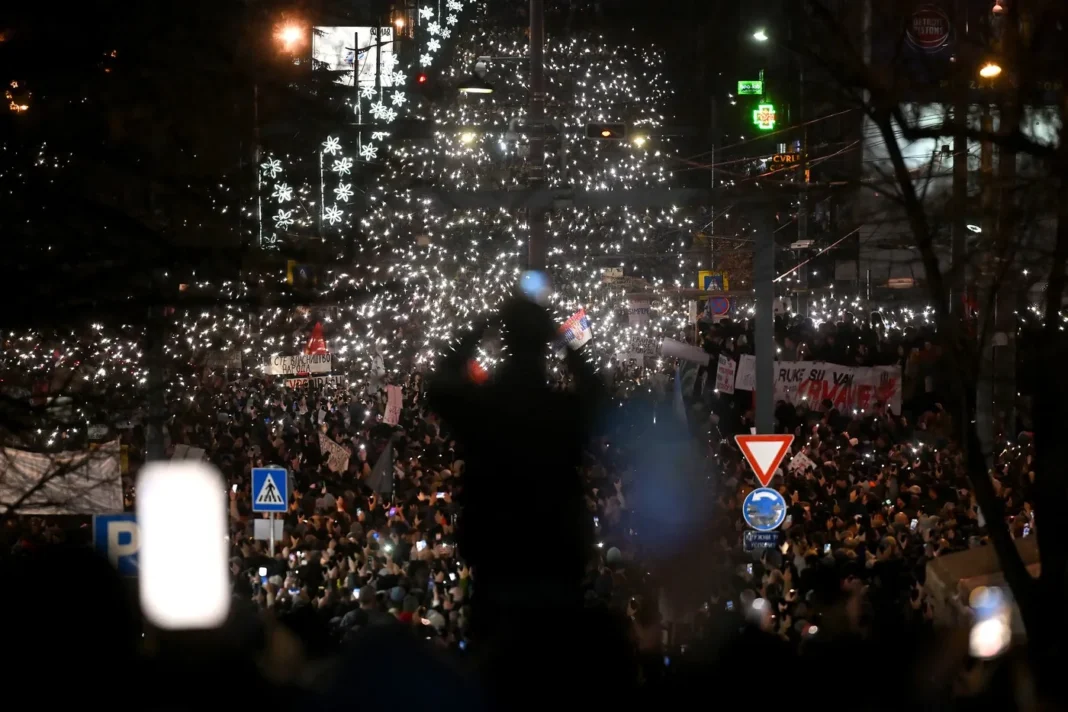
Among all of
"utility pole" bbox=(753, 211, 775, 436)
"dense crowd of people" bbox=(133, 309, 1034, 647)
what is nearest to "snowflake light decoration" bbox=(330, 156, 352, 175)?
"dense crowd of people" bbox=(133, 309, 1034, 647)

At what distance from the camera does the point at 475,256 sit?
3441 cm

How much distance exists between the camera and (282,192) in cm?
668

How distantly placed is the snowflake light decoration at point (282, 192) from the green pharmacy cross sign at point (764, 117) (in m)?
12.1

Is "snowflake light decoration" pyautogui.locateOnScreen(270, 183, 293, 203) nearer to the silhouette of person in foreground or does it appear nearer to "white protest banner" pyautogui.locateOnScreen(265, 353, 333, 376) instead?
the silhouette of person in foreground

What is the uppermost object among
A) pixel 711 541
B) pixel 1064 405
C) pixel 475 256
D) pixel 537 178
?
pixel 475 256

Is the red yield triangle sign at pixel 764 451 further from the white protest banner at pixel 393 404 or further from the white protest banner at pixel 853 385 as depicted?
the white protest banner at pixel 393 404

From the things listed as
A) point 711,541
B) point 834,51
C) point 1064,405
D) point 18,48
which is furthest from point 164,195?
point 711,541

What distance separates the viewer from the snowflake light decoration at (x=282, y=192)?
21.4 feet

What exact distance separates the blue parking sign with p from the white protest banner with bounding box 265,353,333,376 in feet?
68.0

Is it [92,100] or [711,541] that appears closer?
[92,100]

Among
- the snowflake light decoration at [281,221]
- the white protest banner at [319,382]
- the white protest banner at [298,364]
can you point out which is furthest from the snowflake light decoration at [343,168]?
the white protest banner at [319,382]

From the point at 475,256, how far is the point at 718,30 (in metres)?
27.5

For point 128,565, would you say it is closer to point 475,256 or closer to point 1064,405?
Answer: point 1064,405

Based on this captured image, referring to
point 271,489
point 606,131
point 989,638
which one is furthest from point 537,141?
point 989,638
